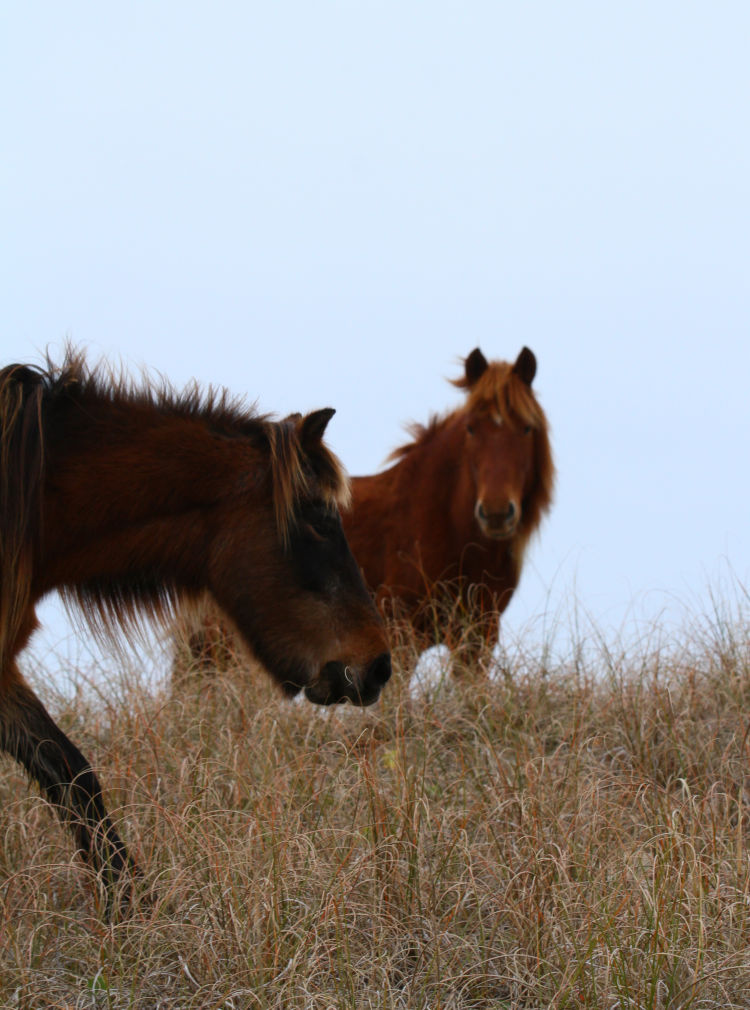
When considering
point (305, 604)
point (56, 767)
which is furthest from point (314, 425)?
point (56, 767)

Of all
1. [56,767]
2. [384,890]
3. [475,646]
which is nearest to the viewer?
[384,890]

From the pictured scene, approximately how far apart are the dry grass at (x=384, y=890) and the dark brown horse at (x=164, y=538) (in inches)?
13.0

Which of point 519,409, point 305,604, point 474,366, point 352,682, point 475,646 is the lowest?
point 352,682

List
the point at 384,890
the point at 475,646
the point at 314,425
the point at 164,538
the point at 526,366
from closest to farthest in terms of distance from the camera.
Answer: the point at 384,890 < the point at 164,538 < the point at 314,425 < the point at 475,646 < the point at 526,366

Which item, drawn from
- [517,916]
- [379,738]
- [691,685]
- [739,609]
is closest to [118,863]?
[517,916]

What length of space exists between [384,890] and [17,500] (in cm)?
166

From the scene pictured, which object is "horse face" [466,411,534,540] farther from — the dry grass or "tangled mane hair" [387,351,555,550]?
the dry grass

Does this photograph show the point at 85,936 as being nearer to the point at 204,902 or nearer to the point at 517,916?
the point at 204,902

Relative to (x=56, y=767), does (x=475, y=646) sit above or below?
above

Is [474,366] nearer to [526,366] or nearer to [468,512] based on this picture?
[526,366]

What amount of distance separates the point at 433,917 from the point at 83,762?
1.29 metres

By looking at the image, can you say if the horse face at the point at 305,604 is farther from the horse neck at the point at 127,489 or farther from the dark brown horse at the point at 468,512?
the dark brown horse at the point at 468,512

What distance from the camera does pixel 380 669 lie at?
3666 mm

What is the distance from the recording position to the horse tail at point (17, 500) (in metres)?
3.35
